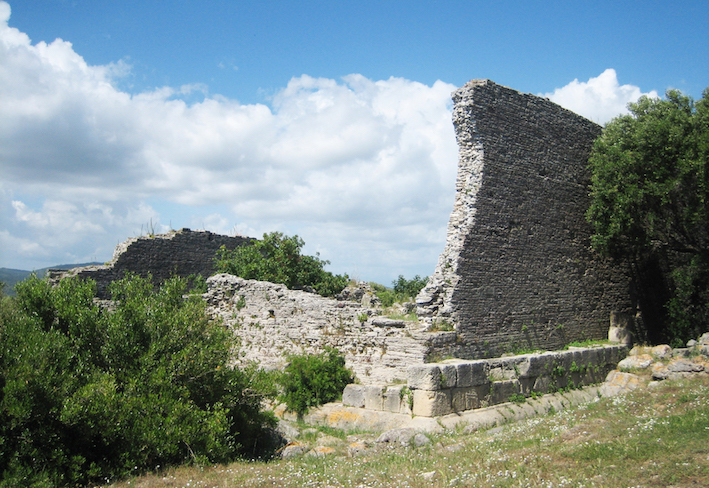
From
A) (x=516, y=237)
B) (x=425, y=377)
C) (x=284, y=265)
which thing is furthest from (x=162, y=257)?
(x=425, y=377)

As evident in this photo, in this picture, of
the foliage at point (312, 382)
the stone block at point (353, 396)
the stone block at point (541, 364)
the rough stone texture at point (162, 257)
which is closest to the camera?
the stone block at point (353, 396)

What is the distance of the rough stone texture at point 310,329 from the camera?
1036 cm

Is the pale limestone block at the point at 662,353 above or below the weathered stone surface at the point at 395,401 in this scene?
above

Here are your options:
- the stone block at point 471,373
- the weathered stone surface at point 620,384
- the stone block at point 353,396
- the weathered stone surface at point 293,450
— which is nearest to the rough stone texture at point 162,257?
the stone block at point 353,396

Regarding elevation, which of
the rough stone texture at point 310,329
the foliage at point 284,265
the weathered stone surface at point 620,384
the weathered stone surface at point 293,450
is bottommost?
the weathered stone surface at point 293,450

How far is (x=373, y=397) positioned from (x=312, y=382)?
1.37m

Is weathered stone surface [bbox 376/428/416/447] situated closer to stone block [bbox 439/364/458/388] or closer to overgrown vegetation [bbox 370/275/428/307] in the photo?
stone block [bbox 439/364/458/388]

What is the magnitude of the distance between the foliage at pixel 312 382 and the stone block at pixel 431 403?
6.24 ft

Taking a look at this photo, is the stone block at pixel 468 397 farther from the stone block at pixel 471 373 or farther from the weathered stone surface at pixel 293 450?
the weathered stone surface at pixel 293 450

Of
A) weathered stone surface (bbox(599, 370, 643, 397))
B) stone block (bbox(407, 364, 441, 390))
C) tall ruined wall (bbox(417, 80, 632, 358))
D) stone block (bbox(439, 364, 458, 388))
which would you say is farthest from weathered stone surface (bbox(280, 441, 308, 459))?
weathered stone surface (bbox(599, 370, 643, 397))

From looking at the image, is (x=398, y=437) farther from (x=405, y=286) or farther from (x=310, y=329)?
(x=405, y=286)

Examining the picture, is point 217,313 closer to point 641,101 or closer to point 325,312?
point 325,312

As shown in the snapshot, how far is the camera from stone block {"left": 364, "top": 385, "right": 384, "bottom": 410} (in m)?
9.73

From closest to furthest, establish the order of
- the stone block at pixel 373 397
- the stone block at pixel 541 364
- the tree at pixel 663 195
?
the stone block at pixel 373 397 → the stone block at pixel 541 364 → the tree at pixel 663 195
